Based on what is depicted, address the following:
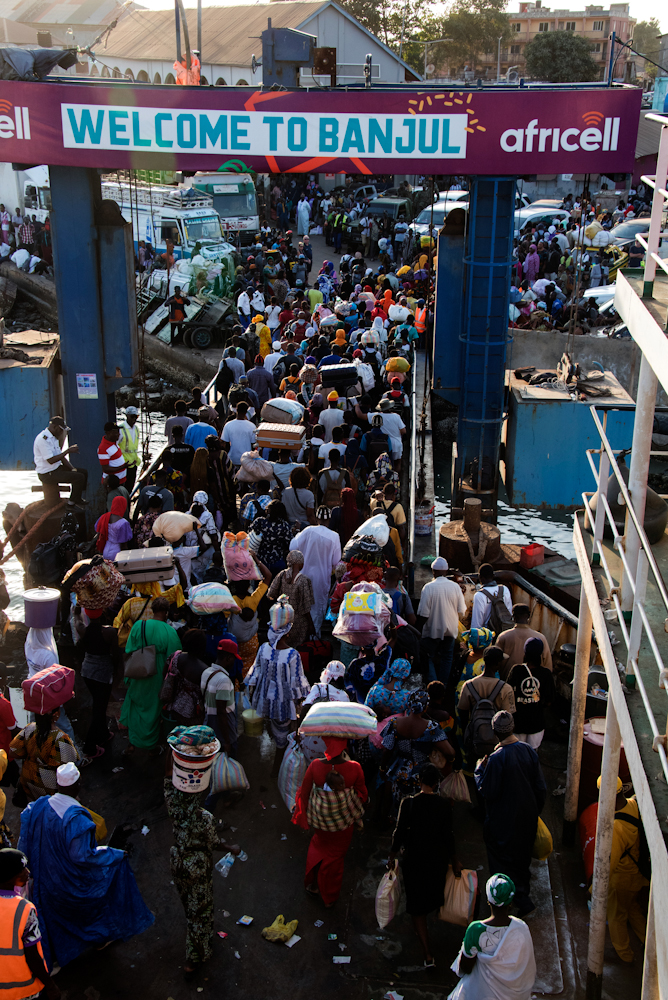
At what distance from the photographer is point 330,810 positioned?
216 inches

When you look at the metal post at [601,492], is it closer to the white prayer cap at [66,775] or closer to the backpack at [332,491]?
the white prayer cap at [66,775]

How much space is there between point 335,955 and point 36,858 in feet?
6.10

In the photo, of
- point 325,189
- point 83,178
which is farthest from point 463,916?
point 325,189

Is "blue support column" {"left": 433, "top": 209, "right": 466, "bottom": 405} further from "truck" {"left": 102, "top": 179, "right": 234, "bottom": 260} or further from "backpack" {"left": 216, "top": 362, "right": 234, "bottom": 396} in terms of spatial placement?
"truck" {"left": 102, "top": 179, "right": 234, "bottom": 260}

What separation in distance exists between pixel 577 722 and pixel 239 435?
5.53 m

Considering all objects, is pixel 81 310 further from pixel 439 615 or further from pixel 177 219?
pixel 177 219

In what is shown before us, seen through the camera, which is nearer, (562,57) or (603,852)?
(603,852)

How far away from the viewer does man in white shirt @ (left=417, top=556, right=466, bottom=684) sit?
24.5ft

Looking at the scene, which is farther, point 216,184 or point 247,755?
point 216,184

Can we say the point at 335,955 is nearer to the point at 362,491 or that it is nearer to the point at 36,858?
the point at 36,858

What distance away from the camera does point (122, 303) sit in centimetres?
1093

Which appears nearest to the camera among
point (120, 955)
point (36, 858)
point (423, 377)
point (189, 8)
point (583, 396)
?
point (36, 858)

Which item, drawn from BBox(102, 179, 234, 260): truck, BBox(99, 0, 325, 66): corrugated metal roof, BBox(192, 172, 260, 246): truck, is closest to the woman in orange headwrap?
BBox(102, 179, 234, 260): truck

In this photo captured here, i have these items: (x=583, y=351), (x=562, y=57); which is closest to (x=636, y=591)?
(x=583, y=351)
